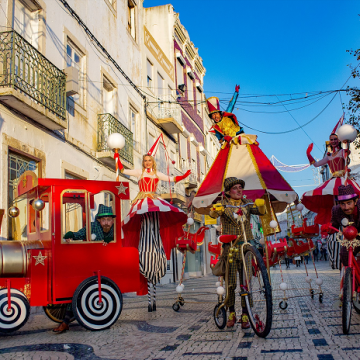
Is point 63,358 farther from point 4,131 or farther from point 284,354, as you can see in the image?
point 4,131

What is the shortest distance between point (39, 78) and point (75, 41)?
3.15 metres

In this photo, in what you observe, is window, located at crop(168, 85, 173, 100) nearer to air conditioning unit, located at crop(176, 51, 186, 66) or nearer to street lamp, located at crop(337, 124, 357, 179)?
air conditioning unit, located at crop(176, 51, 186, 66)

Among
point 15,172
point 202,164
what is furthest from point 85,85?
point 202,164

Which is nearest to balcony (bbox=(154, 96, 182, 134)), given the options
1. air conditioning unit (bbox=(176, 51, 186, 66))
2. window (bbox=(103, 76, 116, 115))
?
air conditioning unit (bbox=(176, 51, 186, 66))

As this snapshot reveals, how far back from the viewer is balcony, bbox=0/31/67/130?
8.54 m

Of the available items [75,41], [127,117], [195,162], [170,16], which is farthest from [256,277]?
[195,162]

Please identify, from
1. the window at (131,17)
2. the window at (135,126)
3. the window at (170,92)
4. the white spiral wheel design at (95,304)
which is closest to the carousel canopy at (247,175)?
the white spiral wheel design at (95,304)

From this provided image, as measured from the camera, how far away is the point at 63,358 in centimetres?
411

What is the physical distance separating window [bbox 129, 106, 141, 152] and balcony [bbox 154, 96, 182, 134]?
8.01ft

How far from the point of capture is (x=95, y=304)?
5.77 m

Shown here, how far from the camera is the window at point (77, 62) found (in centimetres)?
1236

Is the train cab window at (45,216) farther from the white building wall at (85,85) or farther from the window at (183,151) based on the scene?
the window at (183,151)

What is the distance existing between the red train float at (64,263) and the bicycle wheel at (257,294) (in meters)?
2.00

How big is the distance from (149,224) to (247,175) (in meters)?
2.00
